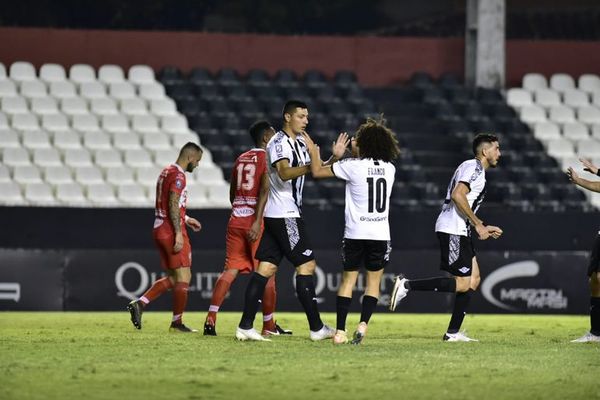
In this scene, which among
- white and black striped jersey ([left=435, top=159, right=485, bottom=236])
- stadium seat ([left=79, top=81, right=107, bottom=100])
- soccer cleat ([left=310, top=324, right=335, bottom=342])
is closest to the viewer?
soccer cleat ([left=310, top=324, right=335, bottom=342])

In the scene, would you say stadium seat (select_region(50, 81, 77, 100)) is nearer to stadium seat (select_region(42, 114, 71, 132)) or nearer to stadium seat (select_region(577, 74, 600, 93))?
stadium seat (select_region(42, 114, 71, 132))

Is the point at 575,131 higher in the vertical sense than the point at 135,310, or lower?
higher

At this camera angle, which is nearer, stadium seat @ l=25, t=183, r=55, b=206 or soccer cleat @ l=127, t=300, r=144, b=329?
soccer cleat @ l=127, t=300, r=144, b=329

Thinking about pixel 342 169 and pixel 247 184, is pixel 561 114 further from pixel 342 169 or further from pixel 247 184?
pixel 342 169

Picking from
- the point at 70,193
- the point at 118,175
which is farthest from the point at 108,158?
the point at 70,193

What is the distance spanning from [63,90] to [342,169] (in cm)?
1363

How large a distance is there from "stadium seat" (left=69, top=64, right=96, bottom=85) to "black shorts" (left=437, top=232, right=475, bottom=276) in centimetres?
1353

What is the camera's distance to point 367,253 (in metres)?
12.1

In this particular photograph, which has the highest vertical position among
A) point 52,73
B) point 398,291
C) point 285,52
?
point 285,52

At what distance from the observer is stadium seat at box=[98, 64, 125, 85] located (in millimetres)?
25203

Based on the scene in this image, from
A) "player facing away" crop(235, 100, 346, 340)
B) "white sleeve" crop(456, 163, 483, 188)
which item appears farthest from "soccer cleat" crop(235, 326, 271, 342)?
"white sleeve" crop(456, 163, 483, 188)

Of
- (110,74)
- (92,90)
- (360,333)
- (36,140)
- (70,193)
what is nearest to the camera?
(360,333)

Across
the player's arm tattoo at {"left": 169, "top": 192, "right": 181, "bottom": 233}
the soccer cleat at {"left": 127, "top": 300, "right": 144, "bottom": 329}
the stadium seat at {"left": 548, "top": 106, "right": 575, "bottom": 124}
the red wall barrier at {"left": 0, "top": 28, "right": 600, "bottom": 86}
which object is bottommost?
the soccer cleat at {"left": 127, "top": 300, "right": 144, "bottom": 329}

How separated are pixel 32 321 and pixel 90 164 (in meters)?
6.81
